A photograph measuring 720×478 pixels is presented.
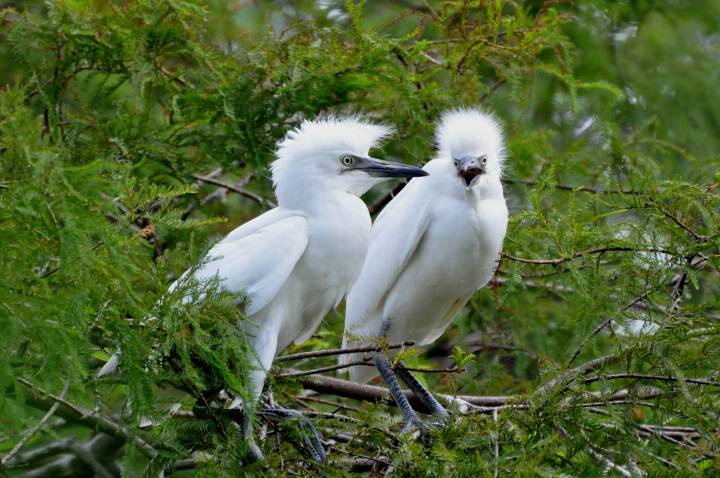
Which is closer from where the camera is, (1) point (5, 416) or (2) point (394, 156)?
(1) point (5, 416)

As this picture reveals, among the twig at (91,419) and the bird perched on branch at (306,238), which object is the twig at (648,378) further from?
the twig at (91,419)

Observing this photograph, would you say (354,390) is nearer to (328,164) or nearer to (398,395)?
(398,395)

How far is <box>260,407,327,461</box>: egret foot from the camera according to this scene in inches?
142

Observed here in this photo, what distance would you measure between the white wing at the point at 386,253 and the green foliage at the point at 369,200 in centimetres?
41

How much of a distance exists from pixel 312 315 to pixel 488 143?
40.3 inches

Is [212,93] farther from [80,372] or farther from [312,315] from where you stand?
[80,372]

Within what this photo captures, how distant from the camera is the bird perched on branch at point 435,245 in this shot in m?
4.31

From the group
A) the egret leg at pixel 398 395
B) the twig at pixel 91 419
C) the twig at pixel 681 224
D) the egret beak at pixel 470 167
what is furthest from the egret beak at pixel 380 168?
the twig at pixel 91 419

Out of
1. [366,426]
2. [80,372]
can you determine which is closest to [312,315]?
[366,426]

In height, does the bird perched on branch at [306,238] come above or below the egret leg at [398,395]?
above

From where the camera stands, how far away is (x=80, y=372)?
8.69 feet

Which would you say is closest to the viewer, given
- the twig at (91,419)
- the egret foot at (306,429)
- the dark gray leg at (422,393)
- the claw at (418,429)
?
the twig at (91,419)

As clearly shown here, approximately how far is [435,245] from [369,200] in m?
1.65

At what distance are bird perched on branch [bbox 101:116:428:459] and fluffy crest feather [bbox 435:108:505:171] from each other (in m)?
0.24
